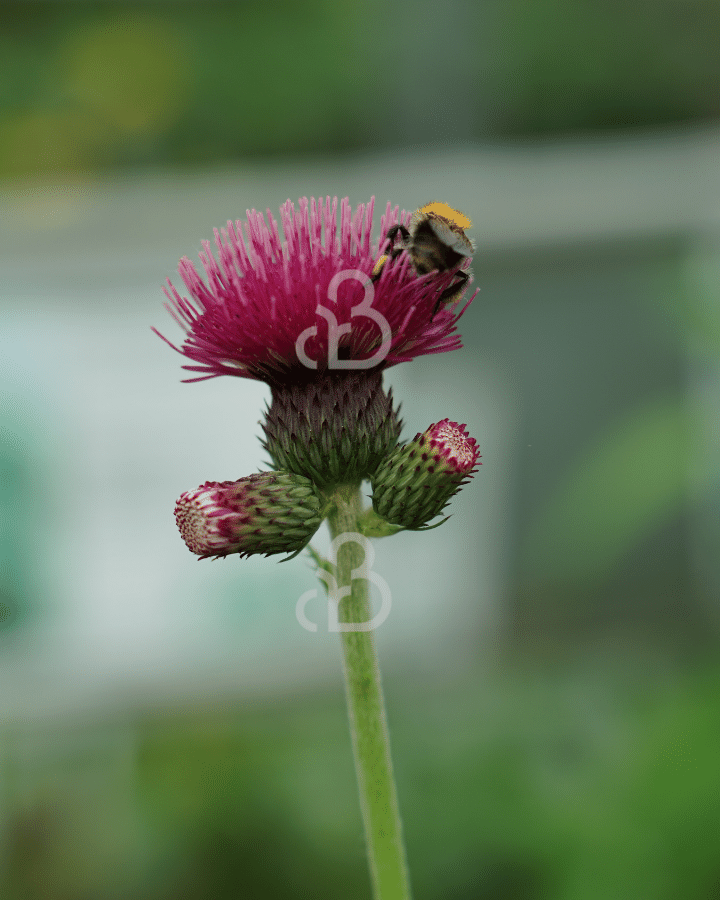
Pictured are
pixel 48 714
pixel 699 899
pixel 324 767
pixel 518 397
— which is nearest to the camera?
pixel 699 899

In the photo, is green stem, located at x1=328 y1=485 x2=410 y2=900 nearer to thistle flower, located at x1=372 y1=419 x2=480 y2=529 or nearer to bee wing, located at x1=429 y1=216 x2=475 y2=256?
thistle flower, located at x1=372 y1=419 x2=480 y2=529

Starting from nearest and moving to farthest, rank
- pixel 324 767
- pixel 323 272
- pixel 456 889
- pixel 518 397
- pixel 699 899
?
pixel 323 272 < pixel 699 899 < pixel 456 889 < pixel 324 767 < pixel 518 397

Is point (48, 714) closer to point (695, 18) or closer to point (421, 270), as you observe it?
point (421, 270)

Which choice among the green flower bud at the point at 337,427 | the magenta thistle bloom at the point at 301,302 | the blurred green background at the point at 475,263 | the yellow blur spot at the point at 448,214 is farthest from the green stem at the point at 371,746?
the blurred green background at the point at 475,263

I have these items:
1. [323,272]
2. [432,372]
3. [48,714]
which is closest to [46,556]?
[48,714]

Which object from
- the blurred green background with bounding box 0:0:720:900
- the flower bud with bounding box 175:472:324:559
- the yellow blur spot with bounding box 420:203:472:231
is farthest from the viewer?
the blurred green background with bounding box 0:0:720:900

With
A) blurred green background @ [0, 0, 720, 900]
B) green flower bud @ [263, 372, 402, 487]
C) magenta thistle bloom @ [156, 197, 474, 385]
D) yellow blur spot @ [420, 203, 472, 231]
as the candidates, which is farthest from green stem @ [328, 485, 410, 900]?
blurred green background @ [0, 0, 720, 900]

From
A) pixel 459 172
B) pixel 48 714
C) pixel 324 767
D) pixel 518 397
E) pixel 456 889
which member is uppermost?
pixel 459 172
